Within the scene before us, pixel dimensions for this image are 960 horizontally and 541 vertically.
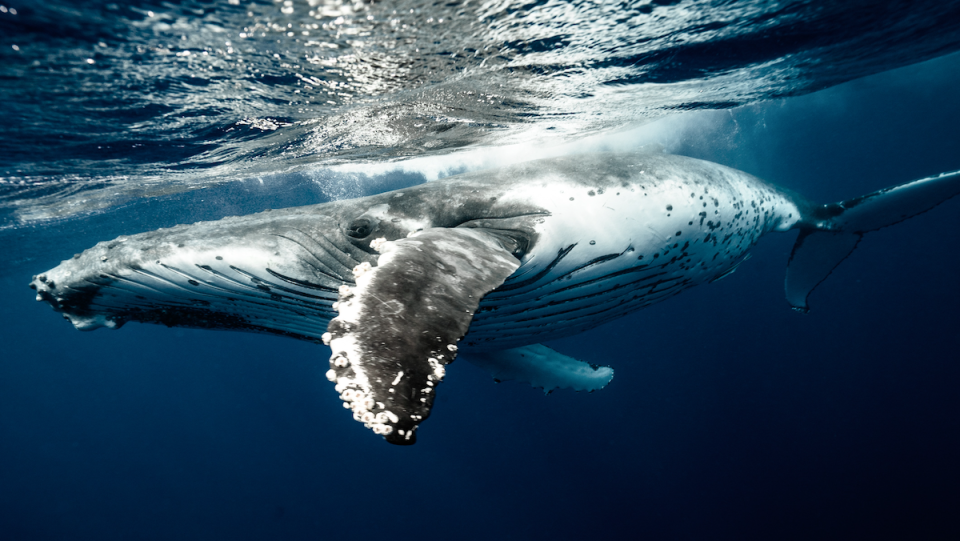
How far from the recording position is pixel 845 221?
6.79 m

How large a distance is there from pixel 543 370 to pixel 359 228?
462 centimetres

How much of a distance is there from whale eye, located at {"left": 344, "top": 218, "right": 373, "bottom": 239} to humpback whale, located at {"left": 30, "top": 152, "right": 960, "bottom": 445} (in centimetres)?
1

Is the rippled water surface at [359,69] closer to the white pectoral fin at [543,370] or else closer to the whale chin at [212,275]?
the whale chin at [212,275]

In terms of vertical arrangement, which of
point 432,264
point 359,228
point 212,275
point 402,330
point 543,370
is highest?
point 432,264

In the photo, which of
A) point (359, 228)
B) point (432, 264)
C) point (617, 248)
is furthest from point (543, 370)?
point (432, 264)

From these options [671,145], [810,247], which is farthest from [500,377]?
[671,145]

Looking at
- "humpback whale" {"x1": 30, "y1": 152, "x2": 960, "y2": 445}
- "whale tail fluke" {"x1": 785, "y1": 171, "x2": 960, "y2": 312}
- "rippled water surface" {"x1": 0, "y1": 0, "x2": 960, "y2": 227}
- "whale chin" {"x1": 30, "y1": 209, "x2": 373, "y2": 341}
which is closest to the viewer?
"humpback whale" {"x1": 30, "y1": 152, "x2": 960, "y2": 445}

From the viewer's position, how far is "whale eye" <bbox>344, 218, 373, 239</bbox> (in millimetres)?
3716

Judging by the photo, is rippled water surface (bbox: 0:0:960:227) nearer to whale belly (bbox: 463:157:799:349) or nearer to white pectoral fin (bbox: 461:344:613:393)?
whale belly (bbox: 463:157:799:349)

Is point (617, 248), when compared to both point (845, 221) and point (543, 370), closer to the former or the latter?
point (543, 370)

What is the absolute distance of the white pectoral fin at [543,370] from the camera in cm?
705

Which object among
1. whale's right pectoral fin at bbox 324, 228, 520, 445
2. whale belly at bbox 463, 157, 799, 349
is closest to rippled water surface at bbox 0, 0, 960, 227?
whale belly at bbox 463, 157, 799, 349

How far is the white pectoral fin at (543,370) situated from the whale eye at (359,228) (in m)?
3.83

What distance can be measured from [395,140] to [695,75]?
8581 mm
